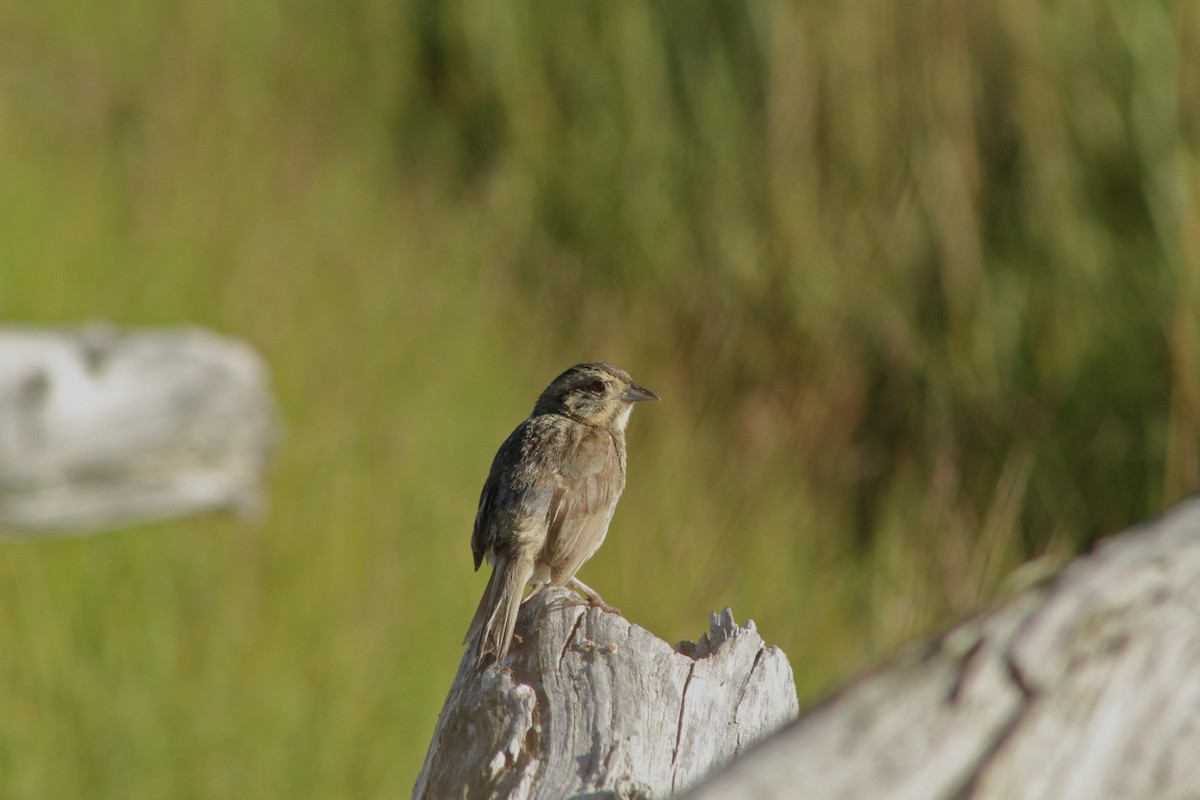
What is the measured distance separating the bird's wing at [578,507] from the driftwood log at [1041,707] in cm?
227

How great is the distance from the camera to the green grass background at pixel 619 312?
5.56 metres

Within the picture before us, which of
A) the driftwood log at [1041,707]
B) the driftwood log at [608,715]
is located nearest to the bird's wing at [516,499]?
the driftwood log at [608,715]

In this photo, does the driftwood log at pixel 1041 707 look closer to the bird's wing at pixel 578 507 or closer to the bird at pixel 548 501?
the bird at pixel 548 501

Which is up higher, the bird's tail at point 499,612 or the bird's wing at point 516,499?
the bird's wing at point 516,499

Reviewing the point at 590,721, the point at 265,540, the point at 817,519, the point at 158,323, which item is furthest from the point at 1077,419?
the point at 590,721

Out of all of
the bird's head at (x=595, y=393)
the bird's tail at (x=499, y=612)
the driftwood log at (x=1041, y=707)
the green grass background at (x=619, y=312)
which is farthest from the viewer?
the green grass background at (x=619, y=312)

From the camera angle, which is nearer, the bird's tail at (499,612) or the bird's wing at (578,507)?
the bird's tail at (499,612)

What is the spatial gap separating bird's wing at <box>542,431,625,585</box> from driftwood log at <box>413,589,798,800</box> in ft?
3.46

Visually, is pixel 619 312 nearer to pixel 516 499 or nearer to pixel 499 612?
pixel 516 499

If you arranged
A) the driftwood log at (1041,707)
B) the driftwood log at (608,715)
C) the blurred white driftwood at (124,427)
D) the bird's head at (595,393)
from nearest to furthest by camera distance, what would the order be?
the driftwood log at (1041,707), the driftwood log at (608,715), the bird's head at (595,393), the blurred white driftwood at (124,427)

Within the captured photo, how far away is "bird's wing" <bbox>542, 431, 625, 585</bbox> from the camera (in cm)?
352

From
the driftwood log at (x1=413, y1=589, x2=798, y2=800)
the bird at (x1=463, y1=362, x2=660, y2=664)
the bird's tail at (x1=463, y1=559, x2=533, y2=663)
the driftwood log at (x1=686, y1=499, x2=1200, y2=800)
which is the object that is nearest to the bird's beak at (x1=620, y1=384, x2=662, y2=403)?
the bird at (x1=463, y1=362, x2=660, y2=664)

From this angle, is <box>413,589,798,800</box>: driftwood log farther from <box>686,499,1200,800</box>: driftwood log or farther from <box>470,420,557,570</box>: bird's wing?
<box>470,420,557,570</box>: bird's wing

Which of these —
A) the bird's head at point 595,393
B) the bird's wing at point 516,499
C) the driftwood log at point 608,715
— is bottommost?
the driftwood log at point 608,715
